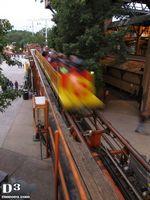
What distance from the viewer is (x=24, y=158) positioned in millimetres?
10406

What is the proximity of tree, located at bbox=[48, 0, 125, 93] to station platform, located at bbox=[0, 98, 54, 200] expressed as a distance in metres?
5.87

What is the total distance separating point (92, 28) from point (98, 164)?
1271cm

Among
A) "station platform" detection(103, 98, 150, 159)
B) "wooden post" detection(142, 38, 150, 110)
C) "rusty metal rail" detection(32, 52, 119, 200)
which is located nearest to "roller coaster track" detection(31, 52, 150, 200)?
"rusty metal rail" detection(32, 52, 119, 200)

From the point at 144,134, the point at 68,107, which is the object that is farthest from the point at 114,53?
the point at 68,107

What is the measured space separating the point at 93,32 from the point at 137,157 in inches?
480

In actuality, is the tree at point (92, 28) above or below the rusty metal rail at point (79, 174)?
above

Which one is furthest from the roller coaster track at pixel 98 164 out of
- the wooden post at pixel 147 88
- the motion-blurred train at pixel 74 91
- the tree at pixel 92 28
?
the wooden post at pixel 147 88

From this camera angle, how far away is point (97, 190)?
308 cm

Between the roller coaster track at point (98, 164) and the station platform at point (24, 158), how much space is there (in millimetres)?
1435

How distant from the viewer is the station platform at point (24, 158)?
8.17 m

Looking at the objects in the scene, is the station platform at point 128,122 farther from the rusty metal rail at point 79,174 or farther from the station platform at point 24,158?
the rusty metal rail at point 79,174

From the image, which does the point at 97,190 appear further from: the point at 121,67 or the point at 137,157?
the point at 121,67

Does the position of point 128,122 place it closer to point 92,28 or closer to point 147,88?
point 147,88

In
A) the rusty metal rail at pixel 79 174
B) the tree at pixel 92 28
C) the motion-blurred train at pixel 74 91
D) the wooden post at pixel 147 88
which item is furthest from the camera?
the wooden post at pixel 147 88
